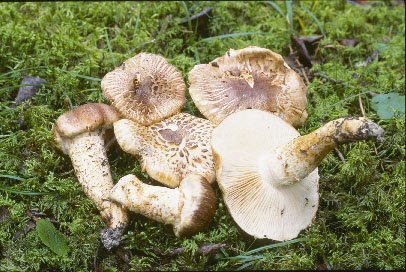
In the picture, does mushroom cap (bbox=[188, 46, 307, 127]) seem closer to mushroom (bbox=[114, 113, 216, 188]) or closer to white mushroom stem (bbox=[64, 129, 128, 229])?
mushroom (bbox=[114, 113, 216, 188])

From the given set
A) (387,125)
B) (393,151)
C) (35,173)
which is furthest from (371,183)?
(35,173)

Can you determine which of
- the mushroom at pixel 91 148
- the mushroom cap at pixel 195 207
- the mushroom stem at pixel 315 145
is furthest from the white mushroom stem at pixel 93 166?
the mushroom stem at pixel 315 145

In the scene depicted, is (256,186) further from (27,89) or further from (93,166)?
(27,89)

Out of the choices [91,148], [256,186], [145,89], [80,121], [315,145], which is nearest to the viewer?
[315,145]

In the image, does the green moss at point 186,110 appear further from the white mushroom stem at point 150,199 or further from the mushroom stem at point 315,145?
the mushroom stem at point 315,145

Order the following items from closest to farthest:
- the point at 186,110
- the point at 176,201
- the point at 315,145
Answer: the point at 315,145, the point at 176,201, the point at 186,110

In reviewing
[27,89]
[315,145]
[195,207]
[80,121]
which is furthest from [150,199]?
[27,89]
